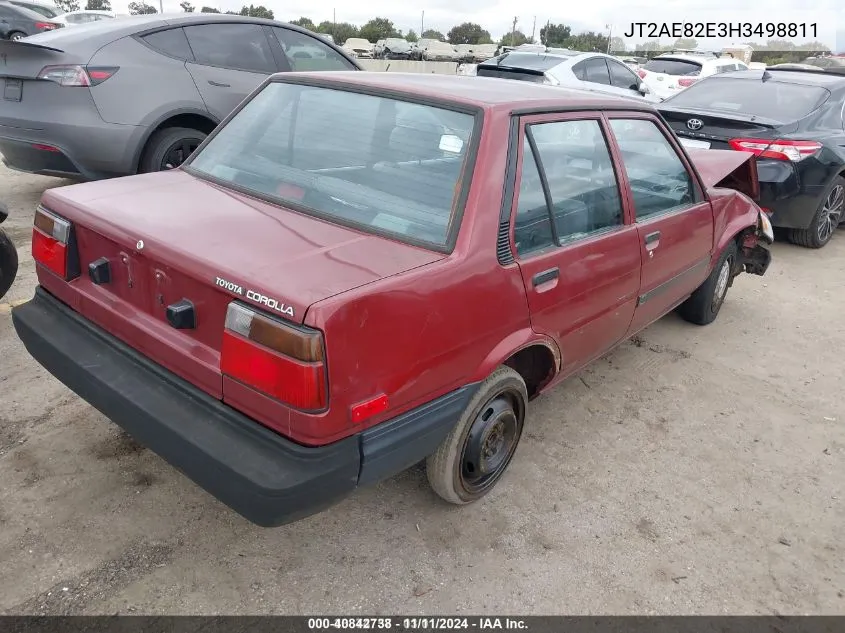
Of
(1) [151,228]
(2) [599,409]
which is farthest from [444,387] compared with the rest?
(2) [599,409]

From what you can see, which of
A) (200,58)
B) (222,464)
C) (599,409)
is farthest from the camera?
(200,58)

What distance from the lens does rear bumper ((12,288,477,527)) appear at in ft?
5.97

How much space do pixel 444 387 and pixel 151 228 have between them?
1.11 m

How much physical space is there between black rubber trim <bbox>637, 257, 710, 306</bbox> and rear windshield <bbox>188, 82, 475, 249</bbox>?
1448 mm

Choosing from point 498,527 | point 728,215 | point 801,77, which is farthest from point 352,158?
point 801,77

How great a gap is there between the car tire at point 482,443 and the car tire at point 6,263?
2.83 metres

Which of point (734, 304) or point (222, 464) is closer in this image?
point (222, 464)

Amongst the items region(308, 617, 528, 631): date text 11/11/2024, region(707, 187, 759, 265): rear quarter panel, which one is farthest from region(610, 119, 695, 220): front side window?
region(308, 617, 528, 631): date text 11/11/2024

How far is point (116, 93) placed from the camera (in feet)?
16.4

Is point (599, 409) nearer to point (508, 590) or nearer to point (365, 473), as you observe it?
point (508, 590)

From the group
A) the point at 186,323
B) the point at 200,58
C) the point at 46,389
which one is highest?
the point at 200,58

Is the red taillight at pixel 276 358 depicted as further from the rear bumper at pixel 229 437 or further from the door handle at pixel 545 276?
the door handle at pixel 545 276

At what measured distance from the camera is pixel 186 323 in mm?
2016

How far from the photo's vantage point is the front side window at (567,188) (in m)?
2.44
